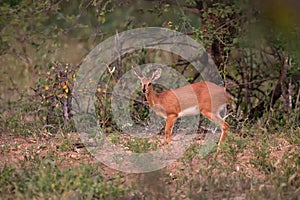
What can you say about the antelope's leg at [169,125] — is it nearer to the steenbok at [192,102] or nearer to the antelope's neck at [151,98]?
the steenbok at [192,102]

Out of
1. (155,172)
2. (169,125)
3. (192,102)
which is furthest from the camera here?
(192,102)

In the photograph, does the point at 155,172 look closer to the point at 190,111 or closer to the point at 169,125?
the point at 169,125

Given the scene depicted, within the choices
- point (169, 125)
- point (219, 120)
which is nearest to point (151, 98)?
point (169, 125)

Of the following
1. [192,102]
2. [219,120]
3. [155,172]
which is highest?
[155,172]

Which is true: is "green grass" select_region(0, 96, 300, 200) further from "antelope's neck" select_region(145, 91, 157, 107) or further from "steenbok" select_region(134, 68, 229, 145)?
"antelope's neck" select_region(145, 91, 157, 107)

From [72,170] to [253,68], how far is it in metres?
4.03

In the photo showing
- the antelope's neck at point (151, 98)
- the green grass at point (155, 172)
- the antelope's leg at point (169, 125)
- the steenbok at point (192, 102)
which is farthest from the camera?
the antelope's neck at point (151, 98)

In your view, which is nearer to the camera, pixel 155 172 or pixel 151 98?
pixel 155 172

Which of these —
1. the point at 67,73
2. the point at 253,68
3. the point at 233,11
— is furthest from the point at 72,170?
the point at 253,68

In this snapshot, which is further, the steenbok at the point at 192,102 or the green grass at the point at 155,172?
the steenbok at the point at 192,102

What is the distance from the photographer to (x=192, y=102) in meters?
7.06

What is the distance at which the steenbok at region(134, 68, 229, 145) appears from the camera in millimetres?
7000

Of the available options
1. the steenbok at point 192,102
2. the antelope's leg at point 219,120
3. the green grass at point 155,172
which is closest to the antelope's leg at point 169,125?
the steenbok at point 192,102

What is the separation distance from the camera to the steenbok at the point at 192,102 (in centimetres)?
700
